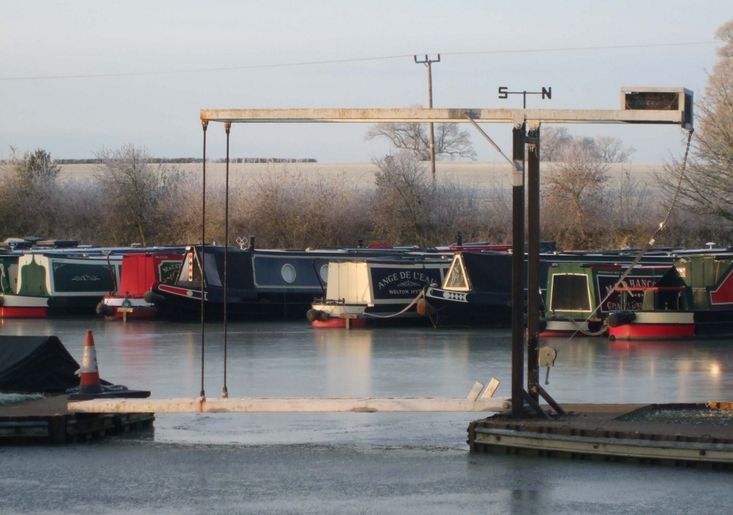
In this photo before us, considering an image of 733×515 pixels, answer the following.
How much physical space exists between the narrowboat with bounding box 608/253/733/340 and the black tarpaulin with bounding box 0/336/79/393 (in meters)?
16.5

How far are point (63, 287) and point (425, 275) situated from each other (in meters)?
11.4

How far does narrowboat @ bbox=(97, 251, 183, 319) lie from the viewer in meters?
39.2

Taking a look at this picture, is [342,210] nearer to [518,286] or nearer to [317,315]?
[317,315]

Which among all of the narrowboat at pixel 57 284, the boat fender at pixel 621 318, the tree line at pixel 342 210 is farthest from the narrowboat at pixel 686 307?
the tree line at pixel 342 210

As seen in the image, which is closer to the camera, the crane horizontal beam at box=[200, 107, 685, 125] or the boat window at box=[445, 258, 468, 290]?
the crane horizontal beam at box=[200, 107, 685, 125]

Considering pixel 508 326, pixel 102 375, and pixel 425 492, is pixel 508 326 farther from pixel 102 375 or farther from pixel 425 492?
pixel 425 492

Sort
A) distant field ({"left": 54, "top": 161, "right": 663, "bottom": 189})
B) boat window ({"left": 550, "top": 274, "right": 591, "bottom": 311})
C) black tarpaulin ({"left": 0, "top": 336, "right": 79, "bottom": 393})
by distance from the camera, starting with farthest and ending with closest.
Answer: distant field ({"left": 54, "top": 161, "right": 663, "bottom": 189}) → boat window ({"left": 550, "top": 274, "right": 591, "bottom": 311}) → black tarpaulin ({"left": 0, "top": 336, "right": 79, "bottom": 393})

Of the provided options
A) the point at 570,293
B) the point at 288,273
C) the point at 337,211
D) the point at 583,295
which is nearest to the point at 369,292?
the point at 288,273

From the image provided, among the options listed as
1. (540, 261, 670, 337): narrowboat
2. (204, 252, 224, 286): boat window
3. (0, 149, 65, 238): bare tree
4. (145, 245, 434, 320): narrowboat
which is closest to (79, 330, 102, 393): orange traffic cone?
(540, 261, 670, 337): narrowboat

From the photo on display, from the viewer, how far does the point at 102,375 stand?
2122 centimetres

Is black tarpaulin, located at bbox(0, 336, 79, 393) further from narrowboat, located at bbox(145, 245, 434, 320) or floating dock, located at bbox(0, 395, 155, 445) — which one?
narrowboat, located at bbox(145, 245, 434, 320)

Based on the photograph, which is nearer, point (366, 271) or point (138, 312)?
point (366, 271)

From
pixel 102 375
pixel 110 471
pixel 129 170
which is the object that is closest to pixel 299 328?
pixel 102 375

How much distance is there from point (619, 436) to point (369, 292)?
2404 cm
